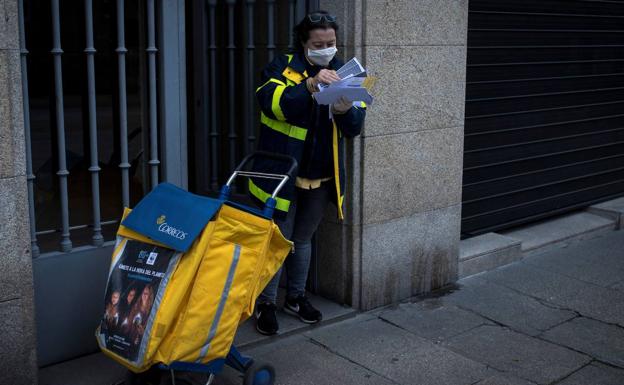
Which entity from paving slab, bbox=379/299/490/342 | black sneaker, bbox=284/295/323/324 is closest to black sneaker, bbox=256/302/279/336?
black sneaker, bbox=284/295/323/324

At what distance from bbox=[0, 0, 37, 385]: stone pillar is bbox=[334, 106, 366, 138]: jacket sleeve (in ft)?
5.49

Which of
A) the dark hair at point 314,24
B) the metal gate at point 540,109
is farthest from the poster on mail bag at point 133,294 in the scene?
the metal gate at point 540,109

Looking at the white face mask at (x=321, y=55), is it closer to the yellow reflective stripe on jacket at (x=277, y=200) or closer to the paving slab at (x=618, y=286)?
the yellow reflective stripe on jacket at (x=277, y=200)

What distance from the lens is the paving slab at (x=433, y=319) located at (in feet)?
16.4

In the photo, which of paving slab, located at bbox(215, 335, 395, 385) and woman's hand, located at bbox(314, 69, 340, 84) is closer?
woman's hand, located at bbox(314, 69, 340, 84)

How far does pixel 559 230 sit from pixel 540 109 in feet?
3.54

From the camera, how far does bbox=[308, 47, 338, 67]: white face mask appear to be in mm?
4367

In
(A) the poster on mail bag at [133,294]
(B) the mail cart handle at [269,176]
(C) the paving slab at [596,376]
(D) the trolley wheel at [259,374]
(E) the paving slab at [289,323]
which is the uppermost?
(B) the mail cart handle at [269,176]

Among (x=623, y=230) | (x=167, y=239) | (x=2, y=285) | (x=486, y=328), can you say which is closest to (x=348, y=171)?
(x=486, y=328)

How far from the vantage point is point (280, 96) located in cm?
429

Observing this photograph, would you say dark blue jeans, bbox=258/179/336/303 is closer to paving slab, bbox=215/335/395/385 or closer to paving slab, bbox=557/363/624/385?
paving slab, bbox=215/335/395/385

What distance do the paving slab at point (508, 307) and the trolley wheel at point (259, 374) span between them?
6.00 feet

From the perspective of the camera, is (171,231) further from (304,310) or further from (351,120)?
(304,310)

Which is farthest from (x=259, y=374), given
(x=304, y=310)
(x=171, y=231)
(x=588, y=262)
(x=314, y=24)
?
(x=588, y=262)
